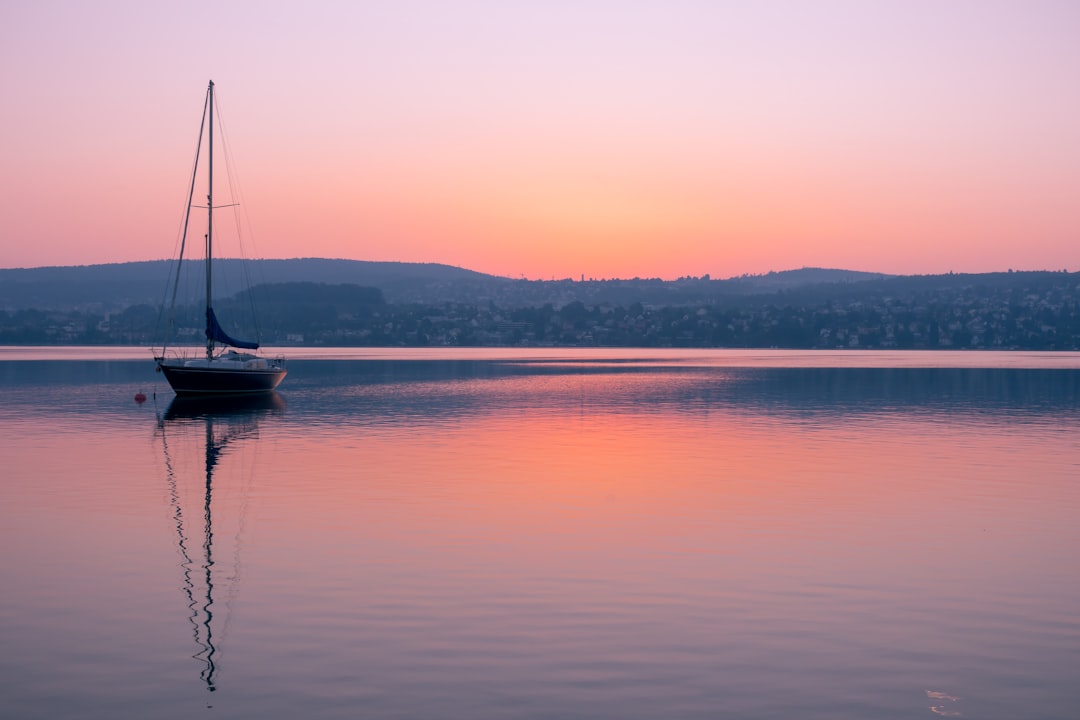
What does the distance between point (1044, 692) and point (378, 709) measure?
748 cm

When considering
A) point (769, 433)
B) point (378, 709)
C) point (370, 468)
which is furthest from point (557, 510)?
point (769, 433)

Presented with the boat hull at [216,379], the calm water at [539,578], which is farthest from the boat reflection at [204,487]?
the boat hull at [216,379]

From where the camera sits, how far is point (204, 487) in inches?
1179

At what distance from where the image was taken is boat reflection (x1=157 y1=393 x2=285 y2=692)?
15836mm

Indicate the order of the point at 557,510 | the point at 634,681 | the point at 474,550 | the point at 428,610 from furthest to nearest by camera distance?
the point at 557,510 → the point at 474,550 → the point at 428,610 → the point at 634,681

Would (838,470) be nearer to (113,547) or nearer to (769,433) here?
(769,433)

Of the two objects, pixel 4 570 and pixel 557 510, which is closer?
pixel 4 570

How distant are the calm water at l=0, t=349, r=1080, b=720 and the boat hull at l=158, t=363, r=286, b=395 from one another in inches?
1004

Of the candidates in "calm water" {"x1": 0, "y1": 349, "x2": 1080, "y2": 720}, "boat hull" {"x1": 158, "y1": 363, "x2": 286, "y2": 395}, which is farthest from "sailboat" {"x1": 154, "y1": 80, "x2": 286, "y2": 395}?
"calm water" {"x1": 0, "y1": 349, "x2": 1080, "y2": 720}

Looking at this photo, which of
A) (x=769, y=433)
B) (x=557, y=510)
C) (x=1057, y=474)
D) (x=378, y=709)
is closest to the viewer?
(x=378, y=709)

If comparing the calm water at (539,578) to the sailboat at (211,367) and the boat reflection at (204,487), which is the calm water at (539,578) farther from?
the sailboat at (211,367)

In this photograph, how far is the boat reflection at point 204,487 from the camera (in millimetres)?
15836

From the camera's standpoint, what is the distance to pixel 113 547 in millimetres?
21219

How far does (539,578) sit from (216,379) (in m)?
55.8
